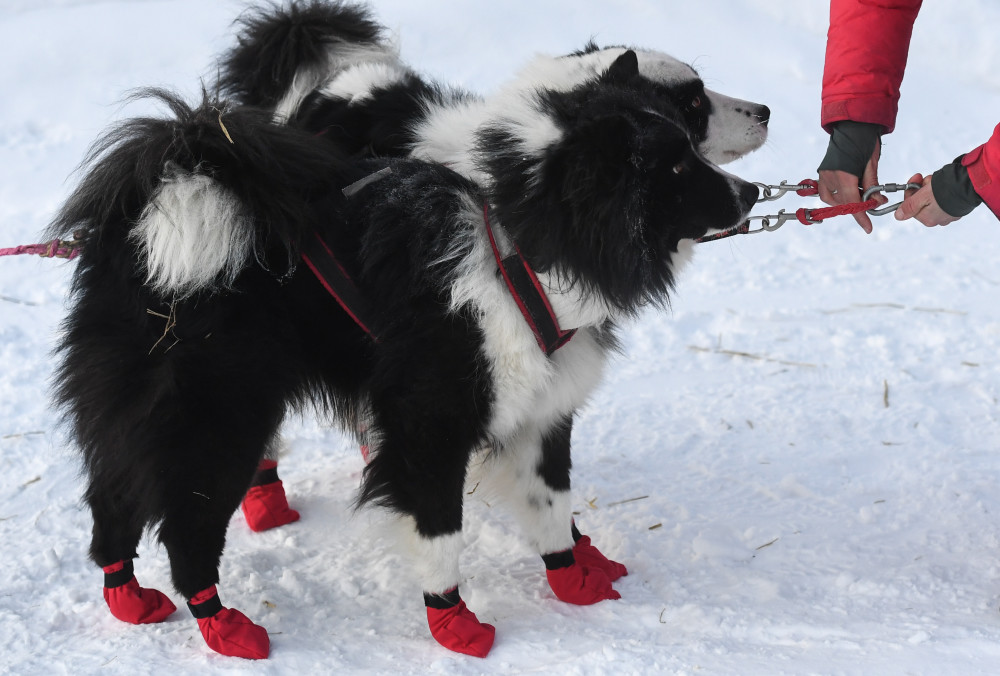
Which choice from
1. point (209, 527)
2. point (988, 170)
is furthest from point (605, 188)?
point (209, 527)

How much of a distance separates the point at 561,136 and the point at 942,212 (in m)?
1.21

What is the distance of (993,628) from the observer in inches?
103

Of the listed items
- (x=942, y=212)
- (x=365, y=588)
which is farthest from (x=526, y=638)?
(x=942, y=212)

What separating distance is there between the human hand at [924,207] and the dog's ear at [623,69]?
941 millimetres

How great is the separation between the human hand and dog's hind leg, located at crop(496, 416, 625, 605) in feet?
4.13

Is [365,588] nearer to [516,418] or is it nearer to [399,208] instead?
[516,418]

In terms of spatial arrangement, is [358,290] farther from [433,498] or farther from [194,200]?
[433,498]

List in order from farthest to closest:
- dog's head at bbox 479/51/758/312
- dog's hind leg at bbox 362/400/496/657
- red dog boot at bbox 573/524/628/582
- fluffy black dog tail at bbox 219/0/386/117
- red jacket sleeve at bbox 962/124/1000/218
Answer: fluffy black dog tail at bbox 219/0/386/117, red dog boot at bbox 573/524/628/582, dog's hind leg at bbox 362/400/496/657, red jacket sleeve at bbox 962/124/1000/218, dog's head at bbox 479/51/758/312

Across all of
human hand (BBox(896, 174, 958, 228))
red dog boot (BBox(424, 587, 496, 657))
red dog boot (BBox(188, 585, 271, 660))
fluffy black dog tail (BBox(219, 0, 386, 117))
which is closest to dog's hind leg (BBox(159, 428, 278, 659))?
red dog boot (BBox(188, 585, 271, 660))

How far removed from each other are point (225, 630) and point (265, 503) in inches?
33.7

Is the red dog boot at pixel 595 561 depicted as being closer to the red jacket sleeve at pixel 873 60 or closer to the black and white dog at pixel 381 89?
the black and white dog at pixel 381 89

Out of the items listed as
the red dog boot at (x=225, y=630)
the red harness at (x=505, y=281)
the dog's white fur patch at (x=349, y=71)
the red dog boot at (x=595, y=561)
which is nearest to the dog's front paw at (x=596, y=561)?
the red dog boot at (x=595, y=561)

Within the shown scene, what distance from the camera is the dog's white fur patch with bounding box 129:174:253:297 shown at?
7.79 ft

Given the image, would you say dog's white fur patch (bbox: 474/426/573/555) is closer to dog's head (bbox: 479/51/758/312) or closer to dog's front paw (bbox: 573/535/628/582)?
dog's front paw (bbox: 573/535/628/582)
